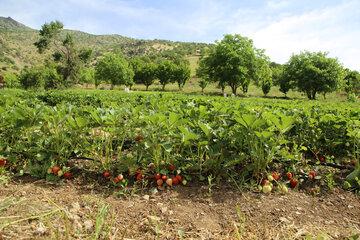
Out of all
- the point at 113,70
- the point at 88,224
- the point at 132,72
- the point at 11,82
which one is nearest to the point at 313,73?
the point at 88,224

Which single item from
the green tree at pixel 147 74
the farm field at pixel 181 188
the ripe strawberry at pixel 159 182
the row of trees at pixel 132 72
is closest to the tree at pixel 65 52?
the row of trees at pixel 132 72

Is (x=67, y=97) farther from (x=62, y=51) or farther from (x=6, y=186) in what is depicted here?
(x=62, y=51)

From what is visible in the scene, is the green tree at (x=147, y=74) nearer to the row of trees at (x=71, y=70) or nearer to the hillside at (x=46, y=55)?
the row of trees at (x=71, y=70)

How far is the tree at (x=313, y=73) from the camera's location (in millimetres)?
27969

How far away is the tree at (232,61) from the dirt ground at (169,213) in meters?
26.8

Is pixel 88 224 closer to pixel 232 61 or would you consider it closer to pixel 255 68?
pixel 232 61

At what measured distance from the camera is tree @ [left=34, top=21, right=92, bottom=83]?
90.3ft

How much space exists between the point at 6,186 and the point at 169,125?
71.0 inches

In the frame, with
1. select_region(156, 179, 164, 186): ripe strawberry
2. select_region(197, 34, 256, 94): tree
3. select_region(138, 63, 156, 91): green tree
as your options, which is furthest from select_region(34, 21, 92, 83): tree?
select_region(156, 179, 164, 186): ripe strawberry

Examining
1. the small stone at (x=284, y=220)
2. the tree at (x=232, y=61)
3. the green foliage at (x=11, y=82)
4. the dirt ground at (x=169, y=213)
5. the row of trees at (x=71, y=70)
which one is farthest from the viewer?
the green foliage at (x=11, y=82)

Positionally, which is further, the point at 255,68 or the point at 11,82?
the point at 11,82

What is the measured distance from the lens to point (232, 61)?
27.4 m

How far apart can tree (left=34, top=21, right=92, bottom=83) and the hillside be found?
4257 centimetres

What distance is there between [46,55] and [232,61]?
81.1 meters
